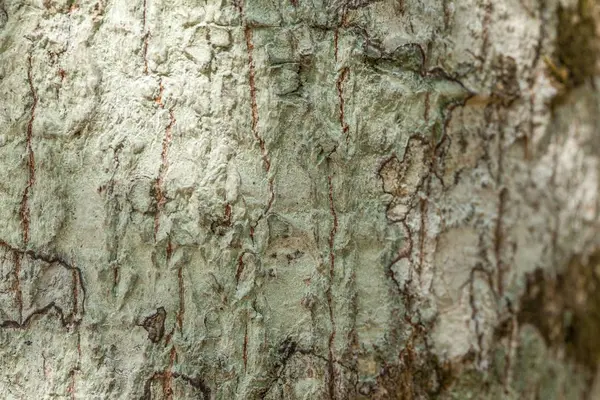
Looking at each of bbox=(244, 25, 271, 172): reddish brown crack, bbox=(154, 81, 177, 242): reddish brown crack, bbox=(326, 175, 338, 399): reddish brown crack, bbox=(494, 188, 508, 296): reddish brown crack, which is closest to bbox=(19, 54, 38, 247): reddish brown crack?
bbox=(154, 81, 177, 242): reddish brown crack

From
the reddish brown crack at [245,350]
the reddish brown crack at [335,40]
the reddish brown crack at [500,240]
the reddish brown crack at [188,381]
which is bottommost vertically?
the reddish brown crack at [188,381]

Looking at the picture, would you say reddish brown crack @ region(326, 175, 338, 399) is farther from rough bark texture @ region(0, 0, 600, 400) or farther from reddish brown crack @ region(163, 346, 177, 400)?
reddish brown crack @ region(163, 346, 177, 400)

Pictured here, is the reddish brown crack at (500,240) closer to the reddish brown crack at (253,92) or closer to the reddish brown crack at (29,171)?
the reddish brown crack at (253,92)

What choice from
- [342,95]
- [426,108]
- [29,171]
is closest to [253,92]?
[342,95]

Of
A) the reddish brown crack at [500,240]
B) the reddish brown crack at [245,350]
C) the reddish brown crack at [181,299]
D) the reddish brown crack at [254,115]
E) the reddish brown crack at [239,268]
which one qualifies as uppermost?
the reddish brown crack at [254,115]

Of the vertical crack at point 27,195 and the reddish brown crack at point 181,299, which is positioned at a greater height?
the vertical crack at point 27,195

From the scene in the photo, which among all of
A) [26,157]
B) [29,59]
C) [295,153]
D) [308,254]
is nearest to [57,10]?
[29,59]

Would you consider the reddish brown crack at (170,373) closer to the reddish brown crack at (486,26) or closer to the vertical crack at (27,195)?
the vertical crack at (27,195)

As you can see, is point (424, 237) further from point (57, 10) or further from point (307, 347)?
point (57, 10)

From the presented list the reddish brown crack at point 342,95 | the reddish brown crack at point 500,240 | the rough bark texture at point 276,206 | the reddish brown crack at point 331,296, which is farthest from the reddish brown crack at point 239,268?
the reddish brown crack at point 500,240
